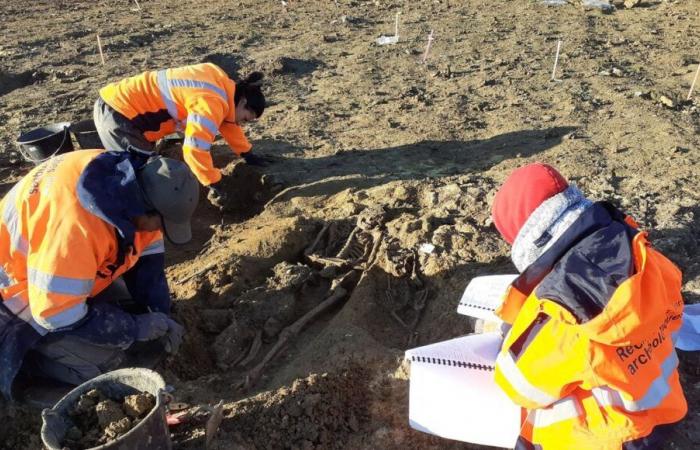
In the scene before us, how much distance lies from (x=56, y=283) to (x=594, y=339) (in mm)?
2253

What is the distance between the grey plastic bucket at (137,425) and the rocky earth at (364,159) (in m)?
0.38

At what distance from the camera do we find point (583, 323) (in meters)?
2.06

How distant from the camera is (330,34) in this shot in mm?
9070

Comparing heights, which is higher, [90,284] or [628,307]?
[628,307]

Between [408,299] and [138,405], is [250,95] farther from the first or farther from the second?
[138,405]

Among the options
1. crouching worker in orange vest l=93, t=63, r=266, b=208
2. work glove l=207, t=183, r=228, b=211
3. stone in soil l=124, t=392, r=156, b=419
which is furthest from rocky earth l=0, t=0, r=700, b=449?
crouching worker in orange vest l=93, t=63, r=266, b=208

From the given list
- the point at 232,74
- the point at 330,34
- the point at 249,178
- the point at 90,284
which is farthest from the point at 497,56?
the point at 90,284

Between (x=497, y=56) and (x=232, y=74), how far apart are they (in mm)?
3417

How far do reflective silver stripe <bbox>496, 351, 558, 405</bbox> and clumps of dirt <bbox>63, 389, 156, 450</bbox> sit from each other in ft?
4.85

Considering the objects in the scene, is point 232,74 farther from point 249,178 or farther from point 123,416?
point 123,416

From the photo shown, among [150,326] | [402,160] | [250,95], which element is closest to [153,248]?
[150,326]

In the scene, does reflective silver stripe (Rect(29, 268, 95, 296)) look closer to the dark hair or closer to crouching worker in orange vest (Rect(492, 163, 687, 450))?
crouching worker in orange vest (Rect(492, 163, 687, 450))

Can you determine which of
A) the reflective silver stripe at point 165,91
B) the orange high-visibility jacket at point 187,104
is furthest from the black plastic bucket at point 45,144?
the reflective silver stripe at point 165,91

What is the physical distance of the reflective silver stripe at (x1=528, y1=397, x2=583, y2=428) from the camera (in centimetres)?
237
